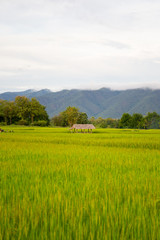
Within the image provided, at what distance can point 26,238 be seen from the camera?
2.01 meters

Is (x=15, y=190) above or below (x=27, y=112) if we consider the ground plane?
below

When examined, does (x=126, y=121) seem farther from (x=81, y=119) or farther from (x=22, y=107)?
(x=22, y=107)

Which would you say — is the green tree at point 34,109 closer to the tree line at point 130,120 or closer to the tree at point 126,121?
the tree line at point 130,120

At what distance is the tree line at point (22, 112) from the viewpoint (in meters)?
68.8

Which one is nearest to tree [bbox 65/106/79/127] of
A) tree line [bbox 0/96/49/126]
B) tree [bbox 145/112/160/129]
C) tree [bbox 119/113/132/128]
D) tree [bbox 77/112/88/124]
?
tree [bbox 77/112/88/124]

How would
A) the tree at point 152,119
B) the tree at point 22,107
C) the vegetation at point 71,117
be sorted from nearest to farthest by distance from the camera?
1. the tree at point 22,107
2. the tree at point 152,119
3. the vegetation at point 71,117

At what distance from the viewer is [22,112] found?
230 ft

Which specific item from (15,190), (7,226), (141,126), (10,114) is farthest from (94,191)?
(141,126)

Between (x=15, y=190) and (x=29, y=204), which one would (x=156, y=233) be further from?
(x=15, y=190)

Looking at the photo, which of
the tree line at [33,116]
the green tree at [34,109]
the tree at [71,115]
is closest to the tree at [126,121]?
the tree line at [33,116]

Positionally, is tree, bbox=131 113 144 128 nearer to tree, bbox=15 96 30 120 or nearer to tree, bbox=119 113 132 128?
tree, bbox=119 113 132 128

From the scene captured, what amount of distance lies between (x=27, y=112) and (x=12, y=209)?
7137cm

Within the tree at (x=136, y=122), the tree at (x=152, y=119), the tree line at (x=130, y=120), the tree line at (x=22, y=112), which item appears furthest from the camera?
the tree at (x=152, y=119)

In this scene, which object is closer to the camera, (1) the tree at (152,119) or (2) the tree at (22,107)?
(2) the tree at (22,107)
